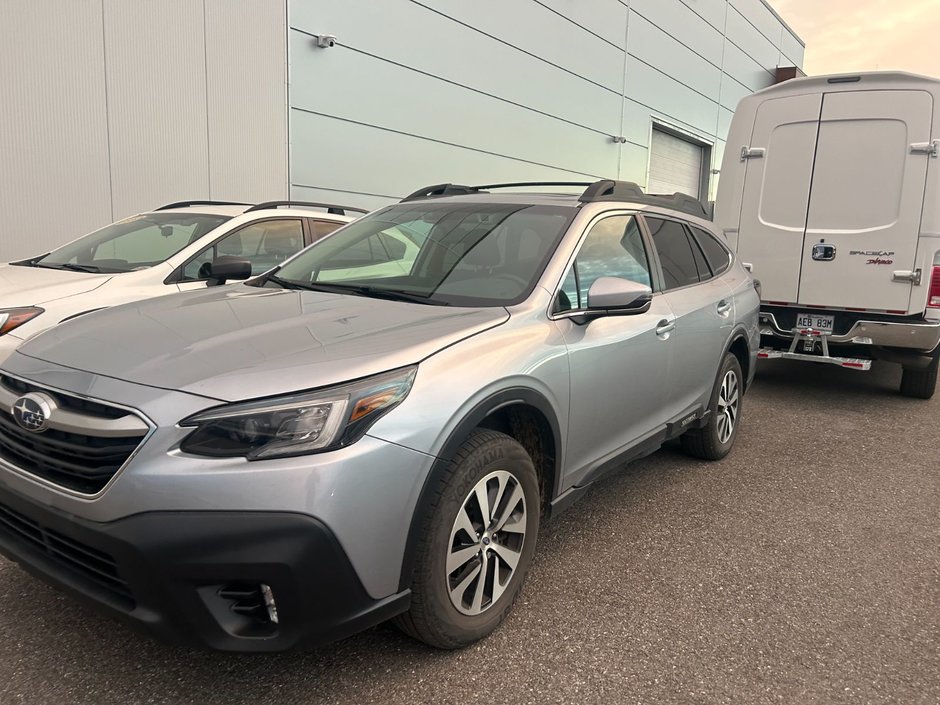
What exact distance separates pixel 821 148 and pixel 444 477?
240 inches

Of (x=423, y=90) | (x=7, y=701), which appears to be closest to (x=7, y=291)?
(x=7, y=701)

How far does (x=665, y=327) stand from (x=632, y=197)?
2.59 ft

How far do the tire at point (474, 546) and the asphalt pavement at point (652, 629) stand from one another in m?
0.16

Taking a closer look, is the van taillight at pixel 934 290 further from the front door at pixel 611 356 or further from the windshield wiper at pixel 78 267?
the windshield wiper at pixel 78 267

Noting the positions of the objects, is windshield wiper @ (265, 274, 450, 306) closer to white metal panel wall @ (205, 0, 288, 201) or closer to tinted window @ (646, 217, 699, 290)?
tinted window @ (646, 217, 699, 290)

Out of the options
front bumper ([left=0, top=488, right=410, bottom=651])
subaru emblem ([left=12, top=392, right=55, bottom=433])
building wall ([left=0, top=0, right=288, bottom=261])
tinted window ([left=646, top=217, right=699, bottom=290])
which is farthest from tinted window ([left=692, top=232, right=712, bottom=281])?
building wall ([left=0, top=0, right=288, bottom=261])

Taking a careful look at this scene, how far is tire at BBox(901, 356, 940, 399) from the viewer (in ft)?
22.6

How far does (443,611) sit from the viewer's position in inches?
93.9

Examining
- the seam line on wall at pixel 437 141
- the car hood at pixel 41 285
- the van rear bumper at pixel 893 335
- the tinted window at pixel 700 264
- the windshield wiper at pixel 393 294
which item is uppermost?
the seam line on wall at pixel 437 141

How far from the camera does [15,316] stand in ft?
14.6

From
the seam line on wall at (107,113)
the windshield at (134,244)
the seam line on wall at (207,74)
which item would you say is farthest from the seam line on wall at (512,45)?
the windshield at (134,244)

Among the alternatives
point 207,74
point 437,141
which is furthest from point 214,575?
point 437,141

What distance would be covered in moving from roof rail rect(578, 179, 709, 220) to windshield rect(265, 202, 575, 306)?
0.29m

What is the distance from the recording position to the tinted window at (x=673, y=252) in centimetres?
406
